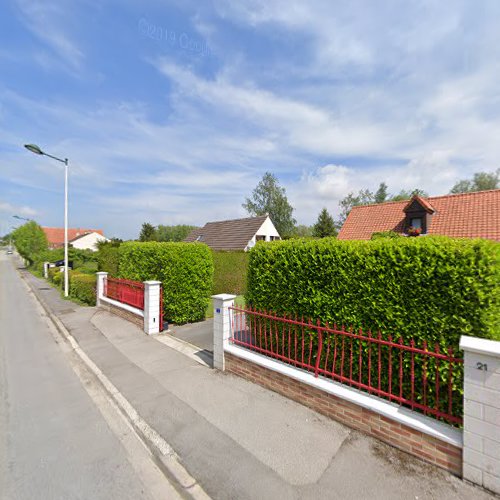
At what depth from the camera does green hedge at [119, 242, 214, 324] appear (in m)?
8.21

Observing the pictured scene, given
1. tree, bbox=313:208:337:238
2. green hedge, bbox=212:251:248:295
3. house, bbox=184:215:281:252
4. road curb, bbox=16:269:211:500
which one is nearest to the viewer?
road curb, bbox=16:269:211:500

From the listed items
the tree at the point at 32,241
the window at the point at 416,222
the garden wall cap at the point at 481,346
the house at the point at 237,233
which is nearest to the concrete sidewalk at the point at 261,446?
the garden wall cap at the point at 481,346

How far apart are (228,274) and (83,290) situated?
24.0 feet

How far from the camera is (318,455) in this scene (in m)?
2.97

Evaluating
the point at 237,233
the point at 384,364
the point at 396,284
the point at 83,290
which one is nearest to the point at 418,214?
the point at 237,233

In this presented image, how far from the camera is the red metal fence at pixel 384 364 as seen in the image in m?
2.99

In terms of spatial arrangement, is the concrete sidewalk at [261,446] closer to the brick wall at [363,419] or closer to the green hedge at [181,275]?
the brick wall at [363,419]

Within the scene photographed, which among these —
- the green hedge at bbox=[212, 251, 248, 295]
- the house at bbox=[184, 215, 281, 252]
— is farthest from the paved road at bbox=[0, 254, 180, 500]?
the house at bbox=[184, 215, 281, 252]

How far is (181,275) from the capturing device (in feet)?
26.9

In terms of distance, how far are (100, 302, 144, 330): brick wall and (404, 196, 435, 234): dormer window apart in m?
16.8

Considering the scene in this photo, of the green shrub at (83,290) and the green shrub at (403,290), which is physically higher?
the green shrub at (403,290)

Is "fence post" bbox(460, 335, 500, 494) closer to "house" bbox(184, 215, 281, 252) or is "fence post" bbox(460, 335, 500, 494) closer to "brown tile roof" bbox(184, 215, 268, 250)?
"house" bbox(184, 215, 281, 252)

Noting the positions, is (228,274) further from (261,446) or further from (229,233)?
(229,233)

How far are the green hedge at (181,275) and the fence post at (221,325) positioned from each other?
3368 millimetres
